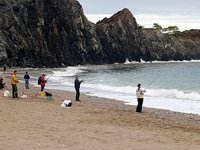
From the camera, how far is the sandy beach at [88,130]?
470 inches

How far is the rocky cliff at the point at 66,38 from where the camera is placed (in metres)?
88.2

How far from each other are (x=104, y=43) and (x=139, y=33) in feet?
68.0

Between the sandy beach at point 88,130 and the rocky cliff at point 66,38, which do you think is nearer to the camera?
the sandy beach at point 88,130

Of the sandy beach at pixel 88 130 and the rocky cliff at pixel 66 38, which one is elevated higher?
the rocky cliff at pixel 66 38

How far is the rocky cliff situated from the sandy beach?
6364cm

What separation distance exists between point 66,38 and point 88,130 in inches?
3704

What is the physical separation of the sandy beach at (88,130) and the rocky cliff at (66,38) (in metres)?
63.6

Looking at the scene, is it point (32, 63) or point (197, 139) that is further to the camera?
point (32, 63)

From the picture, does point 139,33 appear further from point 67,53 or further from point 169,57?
point 67,53

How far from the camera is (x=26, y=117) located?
16.4 m

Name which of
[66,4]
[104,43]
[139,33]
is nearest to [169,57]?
[139,33]

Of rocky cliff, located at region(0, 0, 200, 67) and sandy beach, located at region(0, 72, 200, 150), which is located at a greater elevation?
rocky cliff, located at region(0, 0, 200, 67)

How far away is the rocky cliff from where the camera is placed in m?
88.2

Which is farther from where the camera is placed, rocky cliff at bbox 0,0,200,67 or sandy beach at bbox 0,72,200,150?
rocky cliff at bbox 0,0,200,67
